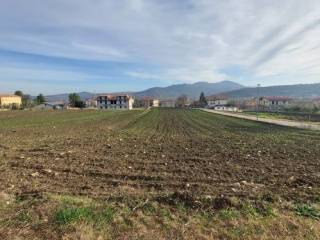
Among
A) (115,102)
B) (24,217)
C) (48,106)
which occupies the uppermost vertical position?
(24,217)

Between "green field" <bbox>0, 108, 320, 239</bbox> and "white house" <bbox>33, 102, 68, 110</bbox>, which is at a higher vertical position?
"green field" <bbox>0, 108, 320, 239</bbox>

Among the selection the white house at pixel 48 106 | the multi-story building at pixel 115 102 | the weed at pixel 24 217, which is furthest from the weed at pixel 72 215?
the multi-story building at pixel 115 102

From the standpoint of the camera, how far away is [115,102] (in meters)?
146

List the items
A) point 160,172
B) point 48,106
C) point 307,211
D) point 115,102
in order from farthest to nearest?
point 115,102 < point 48,106 < point 160,172 < point 307,211

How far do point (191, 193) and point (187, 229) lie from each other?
183 cm

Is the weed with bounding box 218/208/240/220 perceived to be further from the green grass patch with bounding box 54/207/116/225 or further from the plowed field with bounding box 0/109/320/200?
the green grass patch with bounding box 54/207/116/225

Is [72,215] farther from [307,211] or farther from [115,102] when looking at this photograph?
[115,102]

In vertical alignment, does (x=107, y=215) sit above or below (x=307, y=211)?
above

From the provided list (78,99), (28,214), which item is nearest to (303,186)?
(28,214)

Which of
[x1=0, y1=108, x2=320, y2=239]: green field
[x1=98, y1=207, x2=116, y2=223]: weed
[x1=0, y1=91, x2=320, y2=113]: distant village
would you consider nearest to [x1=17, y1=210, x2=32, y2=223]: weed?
[x1=0, y1=108, x2=320, y2=239]: green field

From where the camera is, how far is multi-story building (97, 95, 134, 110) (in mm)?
142375

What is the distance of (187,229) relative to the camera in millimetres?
4895

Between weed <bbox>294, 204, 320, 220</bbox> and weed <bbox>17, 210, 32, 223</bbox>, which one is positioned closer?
weed <bbox>17, 210, 32, 223</bbox>

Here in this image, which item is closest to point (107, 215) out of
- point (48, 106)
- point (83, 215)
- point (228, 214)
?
point (83, 215)
